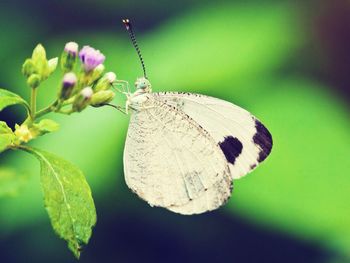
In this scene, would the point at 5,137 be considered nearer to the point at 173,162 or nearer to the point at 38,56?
the point at 38,56

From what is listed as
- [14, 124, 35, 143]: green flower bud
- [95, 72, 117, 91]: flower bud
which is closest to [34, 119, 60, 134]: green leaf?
[14, 124, 35, 143]: green flower bud

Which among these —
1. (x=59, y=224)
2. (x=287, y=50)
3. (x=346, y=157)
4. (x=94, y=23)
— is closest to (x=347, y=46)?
(x=287, y=50)

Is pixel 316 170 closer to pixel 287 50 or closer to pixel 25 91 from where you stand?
pixel 287 50

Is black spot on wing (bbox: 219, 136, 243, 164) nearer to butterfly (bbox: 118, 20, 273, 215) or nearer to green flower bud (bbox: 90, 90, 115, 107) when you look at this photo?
butterfly (bbox: 118, 20, 273, 215)

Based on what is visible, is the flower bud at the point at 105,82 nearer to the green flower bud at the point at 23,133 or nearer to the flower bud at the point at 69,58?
the flower bud at the point at 69,58

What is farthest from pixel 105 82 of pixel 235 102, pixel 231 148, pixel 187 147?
pixel 235 102

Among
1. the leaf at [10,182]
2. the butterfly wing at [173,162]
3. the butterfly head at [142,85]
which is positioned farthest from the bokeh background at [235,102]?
the leaf at [10,182]
